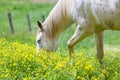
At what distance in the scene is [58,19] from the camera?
29.3 feet

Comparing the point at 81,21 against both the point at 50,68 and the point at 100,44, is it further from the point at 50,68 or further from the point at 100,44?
the point at 50,68

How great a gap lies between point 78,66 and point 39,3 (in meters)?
30.8

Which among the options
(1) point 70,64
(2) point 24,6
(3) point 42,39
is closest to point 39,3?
(2) point 24,6

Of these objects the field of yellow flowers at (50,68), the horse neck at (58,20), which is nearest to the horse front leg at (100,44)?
the field of yellow flowers at (50,68)

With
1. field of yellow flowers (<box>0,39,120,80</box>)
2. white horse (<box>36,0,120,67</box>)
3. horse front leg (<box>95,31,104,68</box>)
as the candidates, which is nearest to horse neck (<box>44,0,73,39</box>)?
white horse (<box>36,0,120,67</box>)

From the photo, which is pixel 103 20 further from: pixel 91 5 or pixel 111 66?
pixel 111 66

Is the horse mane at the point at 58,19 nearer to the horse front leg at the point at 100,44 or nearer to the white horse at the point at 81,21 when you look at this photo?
the white horse at the point at 81,21

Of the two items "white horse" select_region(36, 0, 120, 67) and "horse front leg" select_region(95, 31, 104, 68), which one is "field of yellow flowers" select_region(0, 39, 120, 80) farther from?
"white horse" select_region(36, 0, 120, 67)

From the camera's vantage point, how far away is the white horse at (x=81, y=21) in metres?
7.39

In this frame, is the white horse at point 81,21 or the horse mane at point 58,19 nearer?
the white horse at point 81,21

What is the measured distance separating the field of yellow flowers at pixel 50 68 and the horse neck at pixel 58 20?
2.95 feet

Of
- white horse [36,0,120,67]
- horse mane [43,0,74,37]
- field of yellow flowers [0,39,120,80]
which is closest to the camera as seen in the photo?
field of yellow flowers [0,39,120,80]

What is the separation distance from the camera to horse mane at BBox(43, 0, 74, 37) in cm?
865

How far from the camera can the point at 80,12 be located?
803 cm
